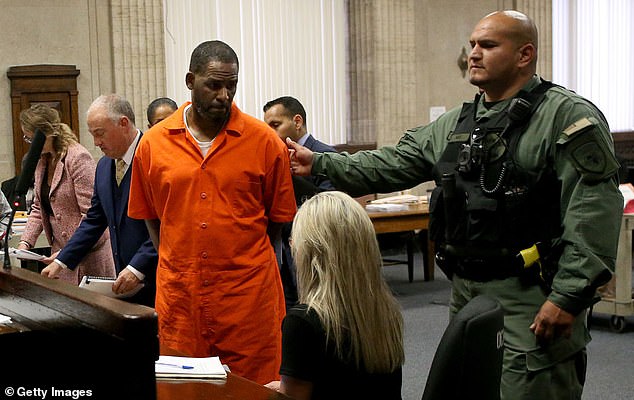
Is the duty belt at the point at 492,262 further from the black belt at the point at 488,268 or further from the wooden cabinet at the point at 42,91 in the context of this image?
the wooden cabinet at the point at 42,91

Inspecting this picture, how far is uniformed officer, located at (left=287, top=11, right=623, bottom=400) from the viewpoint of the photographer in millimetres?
2662

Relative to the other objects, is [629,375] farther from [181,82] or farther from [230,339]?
[181,82]

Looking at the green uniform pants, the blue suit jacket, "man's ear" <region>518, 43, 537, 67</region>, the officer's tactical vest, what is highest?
"man's ear" <region>518, 43, 537, 67</region>

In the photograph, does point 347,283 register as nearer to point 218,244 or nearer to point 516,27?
point 218,244

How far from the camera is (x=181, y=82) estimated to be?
9906mm

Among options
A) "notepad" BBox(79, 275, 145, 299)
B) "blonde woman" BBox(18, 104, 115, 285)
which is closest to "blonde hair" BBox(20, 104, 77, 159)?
"blonde woman" BBox(18, 104, 115, 285)

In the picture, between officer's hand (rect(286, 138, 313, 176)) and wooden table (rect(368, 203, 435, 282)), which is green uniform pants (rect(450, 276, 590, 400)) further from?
wooden table (rect(368, 203, 435, 282))

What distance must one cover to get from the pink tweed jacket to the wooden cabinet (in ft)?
13.9

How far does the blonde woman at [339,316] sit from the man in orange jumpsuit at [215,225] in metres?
0.77

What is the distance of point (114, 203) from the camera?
12.7ft

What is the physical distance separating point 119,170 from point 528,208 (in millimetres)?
1915

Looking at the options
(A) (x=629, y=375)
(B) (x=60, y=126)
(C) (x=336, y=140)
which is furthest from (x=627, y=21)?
(B) (x=60, y=126)

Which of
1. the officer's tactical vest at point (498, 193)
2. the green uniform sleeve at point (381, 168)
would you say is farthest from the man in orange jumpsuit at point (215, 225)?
the officer's tactical vest at point (498, 193)

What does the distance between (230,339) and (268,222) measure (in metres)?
0.47
